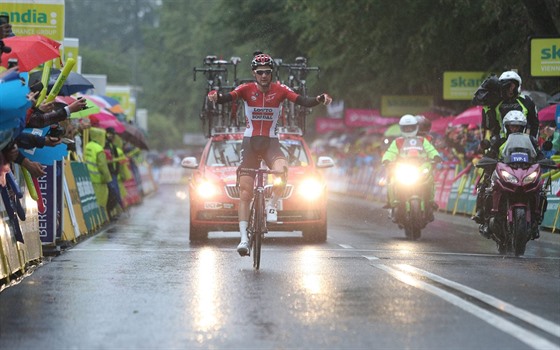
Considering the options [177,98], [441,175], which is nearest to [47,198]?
[441,175]

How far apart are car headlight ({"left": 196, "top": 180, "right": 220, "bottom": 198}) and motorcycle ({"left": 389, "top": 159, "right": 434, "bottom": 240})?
315cm

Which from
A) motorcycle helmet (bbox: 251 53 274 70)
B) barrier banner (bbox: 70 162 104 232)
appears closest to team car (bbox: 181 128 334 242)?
barrier banner (bbox: 70 162 104 232)

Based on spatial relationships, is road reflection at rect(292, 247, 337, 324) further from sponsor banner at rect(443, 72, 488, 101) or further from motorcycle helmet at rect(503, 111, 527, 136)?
sponsor banner at rect(443, 72, 488, 101)

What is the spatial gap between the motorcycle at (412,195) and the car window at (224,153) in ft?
8.42

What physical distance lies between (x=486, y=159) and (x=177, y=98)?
346 ft

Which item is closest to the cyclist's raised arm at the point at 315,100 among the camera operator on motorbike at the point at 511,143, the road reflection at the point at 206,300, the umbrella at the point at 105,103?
the road reflection at the point at 206,300

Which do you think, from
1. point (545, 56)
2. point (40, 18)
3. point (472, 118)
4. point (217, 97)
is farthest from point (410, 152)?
point (472, 118)

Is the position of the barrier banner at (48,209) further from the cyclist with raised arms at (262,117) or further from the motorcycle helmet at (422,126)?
the motorcycle helmet at (422,126)

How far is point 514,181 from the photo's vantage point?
15.3m

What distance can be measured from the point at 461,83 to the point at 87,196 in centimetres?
1389

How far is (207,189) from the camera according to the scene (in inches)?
722

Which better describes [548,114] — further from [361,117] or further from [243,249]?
[361,117]

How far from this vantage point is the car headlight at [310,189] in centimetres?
1838

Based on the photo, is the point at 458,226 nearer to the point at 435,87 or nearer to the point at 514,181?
the point at 514,181
